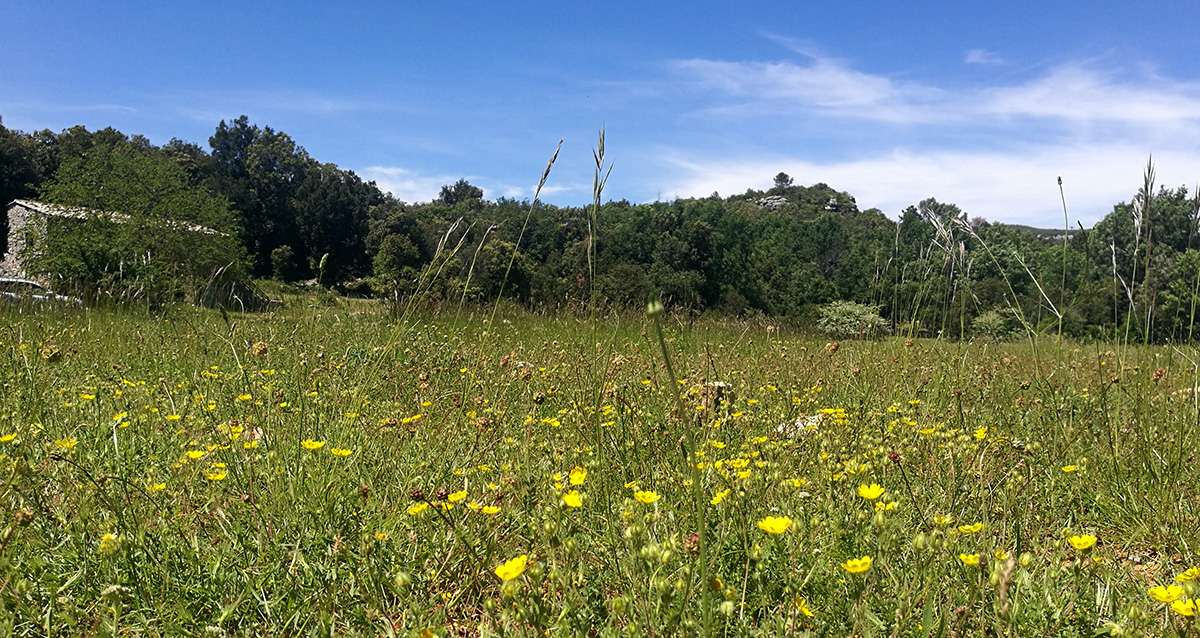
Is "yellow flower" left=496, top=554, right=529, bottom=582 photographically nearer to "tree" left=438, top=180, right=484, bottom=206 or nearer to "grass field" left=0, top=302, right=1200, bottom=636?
"grass field" left=0, top=302, right=1200, bottom=636

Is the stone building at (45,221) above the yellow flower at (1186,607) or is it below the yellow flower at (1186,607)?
above

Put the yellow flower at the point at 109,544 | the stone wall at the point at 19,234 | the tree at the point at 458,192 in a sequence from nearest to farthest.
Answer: the yellow flower at the point at 109,544
the stone wall at the point at 19,234
the tree at the point at 458,192

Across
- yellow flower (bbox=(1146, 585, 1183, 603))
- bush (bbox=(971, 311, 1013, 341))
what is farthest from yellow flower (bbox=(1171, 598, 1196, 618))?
bush (bbox=(971, 311, 1013, 341))

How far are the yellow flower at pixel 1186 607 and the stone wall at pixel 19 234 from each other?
34302 millimetres

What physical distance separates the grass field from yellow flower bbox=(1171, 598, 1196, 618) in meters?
0.03

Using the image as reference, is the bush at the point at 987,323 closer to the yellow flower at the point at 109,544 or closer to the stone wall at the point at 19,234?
the yellow flower at the point at 109,544

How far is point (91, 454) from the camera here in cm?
228

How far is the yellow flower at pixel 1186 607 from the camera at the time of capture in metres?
1.09

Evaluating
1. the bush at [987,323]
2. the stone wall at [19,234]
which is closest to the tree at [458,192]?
the stone wall at [19,234]

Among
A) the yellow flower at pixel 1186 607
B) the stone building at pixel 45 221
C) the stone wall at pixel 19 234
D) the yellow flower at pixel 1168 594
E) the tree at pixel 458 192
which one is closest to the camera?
the yellow flower at pixel 1186 607

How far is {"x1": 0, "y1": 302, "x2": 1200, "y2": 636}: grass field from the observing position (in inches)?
53.7

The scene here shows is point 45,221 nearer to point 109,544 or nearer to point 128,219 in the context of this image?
point 128,219

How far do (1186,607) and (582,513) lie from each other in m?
1.25

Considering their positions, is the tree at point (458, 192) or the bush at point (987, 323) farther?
the tree at point (458, 192)
